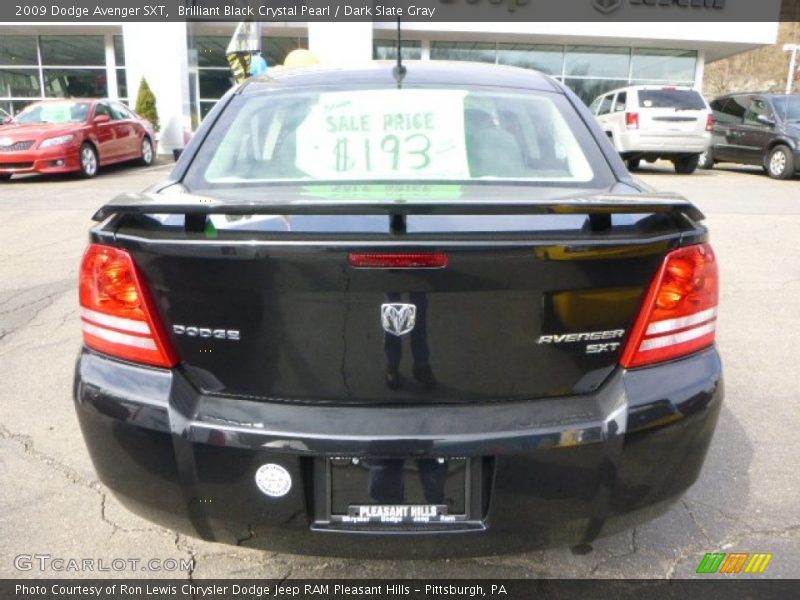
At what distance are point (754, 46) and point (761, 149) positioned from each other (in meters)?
11.5

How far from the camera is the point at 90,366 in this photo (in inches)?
76.7

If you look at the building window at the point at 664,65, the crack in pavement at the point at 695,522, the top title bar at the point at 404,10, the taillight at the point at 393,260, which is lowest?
the crack in pavement at the point at 695,522

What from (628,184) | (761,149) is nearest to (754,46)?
(761,149)

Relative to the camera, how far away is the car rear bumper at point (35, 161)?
1167 cm

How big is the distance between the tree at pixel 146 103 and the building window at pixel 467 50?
9173 millimetres

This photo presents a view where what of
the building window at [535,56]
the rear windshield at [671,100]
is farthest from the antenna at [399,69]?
the building window at [535,56]

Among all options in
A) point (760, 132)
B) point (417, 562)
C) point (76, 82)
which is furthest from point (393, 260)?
point (76, 82)

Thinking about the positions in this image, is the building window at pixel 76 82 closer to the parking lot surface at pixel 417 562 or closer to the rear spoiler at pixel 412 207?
the parking lot surface at pixel 417 562

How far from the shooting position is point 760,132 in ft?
45.8

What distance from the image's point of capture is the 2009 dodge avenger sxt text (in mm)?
1701

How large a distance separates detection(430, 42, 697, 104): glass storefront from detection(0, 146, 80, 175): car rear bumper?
14209 millimetres

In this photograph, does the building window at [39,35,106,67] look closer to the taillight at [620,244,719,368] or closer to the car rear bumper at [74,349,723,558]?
the car rear bumper at [74,349,723,558]

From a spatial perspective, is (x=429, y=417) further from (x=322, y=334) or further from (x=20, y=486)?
(x=20, y=486)

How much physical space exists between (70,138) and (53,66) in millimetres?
11954
